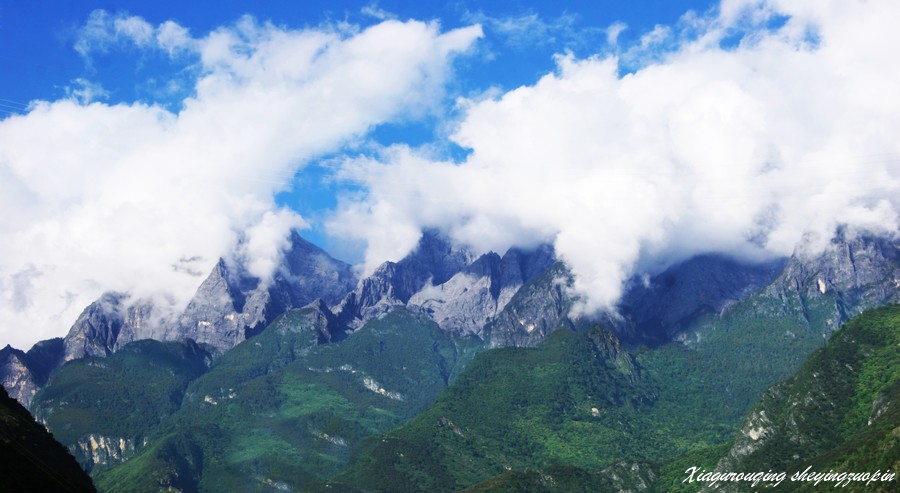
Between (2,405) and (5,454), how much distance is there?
155 ft

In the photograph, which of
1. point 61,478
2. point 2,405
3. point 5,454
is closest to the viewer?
point 5,454

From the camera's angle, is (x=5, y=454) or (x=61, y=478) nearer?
(x=5, y=454)

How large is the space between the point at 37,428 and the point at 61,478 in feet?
136

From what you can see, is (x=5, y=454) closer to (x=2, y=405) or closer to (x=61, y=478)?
(x=61, y=478)

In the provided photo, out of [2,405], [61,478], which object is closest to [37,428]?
[2,405]

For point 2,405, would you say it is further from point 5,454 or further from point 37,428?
point 5,454

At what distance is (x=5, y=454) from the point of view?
151 m

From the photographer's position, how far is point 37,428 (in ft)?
651

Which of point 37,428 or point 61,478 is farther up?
point 37,428

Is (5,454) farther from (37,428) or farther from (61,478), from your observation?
(37,428)

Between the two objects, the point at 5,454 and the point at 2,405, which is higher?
the point at 2,405

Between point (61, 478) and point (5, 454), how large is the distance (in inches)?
528

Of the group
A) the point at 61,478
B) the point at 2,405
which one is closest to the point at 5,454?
the point at 61,478

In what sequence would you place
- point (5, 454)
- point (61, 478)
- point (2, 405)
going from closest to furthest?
1. point (5, 454)
2. point (61, 478)
3. point (2, 405)
